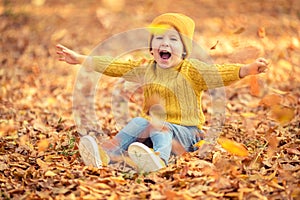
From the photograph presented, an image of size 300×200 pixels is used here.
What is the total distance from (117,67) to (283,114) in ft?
3.88

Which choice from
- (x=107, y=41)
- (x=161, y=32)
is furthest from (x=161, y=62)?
(x=107, y=41)

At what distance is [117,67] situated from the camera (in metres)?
2.91

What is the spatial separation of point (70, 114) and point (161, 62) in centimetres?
131

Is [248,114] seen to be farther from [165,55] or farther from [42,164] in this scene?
[42,164]

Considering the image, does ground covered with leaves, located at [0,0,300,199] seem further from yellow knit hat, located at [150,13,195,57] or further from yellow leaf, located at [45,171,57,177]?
yellow knit hat, located at [150,13,195,57]

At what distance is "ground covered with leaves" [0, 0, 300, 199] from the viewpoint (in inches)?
92.8

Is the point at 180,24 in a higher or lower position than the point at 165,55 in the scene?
higher

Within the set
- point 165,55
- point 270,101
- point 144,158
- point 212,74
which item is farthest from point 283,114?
point 144,158

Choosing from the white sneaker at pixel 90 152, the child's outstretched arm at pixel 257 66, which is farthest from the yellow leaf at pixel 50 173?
the child's outstretched arm at pixel 257 66

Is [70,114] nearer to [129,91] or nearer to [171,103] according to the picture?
[129,91]

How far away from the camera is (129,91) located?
4098 millimetres

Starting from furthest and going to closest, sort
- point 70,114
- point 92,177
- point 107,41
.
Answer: point 107,41 < point 70,114 < point 92,177

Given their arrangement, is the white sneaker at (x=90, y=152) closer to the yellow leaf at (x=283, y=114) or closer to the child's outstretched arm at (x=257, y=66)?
the child's outstretched arm at (x=257, y=66)

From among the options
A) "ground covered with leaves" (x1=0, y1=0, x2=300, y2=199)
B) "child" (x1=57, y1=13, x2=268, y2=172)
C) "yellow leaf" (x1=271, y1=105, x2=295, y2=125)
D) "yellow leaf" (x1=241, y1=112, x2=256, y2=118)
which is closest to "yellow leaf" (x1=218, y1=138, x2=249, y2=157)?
"ground covered with leaves" (x1=0, y1=0, x2=300, y2=199)
